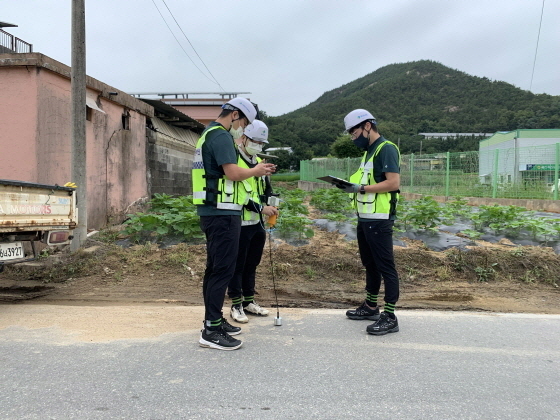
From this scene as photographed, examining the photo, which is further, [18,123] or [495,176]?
[495,176]

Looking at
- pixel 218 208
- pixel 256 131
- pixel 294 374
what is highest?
pixel 256 131

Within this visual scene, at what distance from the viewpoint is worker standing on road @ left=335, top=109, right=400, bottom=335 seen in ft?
12.1

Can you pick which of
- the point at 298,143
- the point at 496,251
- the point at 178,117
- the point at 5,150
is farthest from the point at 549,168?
the point at 298,143

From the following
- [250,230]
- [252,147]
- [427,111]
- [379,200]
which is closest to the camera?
[379,200]

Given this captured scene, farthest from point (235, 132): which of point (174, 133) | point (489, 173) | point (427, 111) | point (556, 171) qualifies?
point (427, 111)

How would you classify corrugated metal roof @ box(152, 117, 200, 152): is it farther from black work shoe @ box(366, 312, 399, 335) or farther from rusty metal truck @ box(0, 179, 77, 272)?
black work shoe @ box(366, 312, 399, 335)

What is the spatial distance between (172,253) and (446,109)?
7111cm

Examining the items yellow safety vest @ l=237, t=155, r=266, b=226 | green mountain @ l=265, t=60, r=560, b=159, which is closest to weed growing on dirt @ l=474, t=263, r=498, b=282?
yellow safety vest @ l=237, t=155, r=266, b=226

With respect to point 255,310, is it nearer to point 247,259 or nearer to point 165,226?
point 247,259

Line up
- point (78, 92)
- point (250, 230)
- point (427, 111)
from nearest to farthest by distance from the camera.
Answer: point (250, 230), point (78, 92), point (427, 111)

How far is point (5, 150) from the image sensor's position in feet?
22.6

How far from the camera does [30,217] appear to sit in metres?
4.46

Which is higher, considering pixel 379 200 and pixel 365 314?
pixel 379 200

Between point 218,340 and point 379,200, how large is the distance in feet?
5.88
